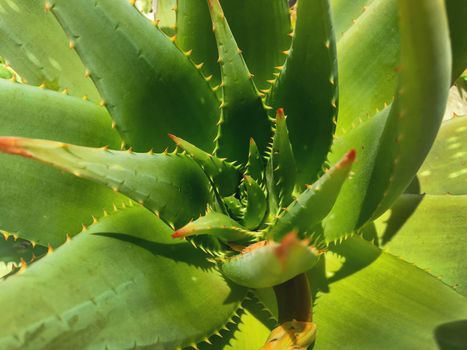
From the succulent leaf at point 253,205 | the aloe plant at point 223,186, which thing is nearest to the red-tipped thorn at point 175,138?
the aloe plant at point 223,186

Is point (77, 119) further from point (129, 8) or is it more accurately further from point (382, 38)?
point (382, 38)

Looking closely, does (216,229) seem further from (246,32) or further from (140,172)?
(246,32)

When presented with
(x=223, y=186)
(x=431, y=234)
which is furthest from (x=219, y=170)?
(x=431, y=234)

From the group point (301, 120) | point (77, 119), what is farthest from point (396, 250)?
point (77, 119)

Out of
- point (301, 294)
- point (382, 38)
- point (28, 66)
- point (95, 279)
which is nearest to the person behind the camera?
point (95, 279)

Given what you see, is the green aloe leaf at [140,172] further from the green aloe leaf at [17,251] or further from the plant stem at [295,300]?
the green aloe leaf at [17,251]

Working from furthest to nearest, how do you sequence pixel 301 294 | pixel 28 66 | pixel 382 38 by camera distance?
pixel 28 66 → pixel 382 38 → pixel 301 294

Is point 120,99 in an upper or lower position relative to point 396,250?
upper
